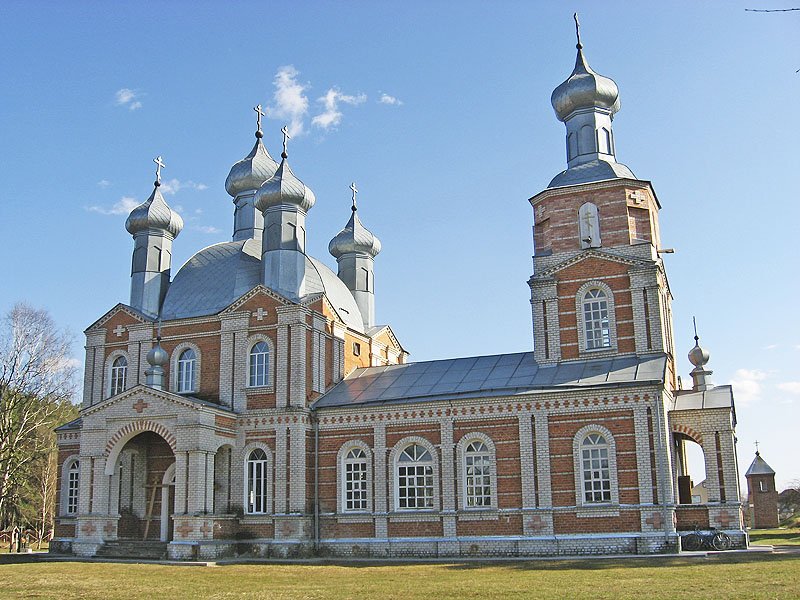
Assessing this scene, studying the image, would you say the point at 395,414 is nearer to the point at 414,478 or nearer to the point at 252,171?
the point at 414,478

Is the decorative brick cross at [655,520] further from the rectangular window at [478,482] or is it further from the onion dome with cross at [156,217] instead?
the onion dome with cross at [156,217]

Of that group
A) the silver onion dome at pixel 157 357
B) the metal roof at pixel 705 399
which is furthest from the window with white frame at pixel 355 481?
the metal roof at pixel 705 399

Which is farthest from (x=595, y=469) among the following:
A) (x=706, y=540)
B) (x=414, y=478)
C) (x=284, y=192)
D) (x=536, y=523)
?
(x=284, y=192)

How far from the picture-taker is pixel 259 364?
25938 millimetres

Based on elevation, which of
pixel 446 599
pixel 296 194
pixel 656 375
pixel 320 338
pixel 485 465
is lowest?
pixel 446 599

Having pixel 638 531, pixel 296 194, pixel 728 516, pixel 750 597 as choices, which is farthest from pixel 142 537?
pixel 750 597

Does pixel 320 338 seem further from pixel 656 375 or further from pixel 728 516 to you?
pixel 728 516

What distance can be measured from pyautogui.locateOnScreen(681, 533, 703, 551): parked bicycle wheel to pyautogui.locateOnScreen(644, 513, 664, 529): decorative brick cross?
0.73m

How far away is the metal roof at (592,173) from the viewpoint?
25.3 meters

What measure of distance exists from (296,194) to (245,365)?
5.91 m

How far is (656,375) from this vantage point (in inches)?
856

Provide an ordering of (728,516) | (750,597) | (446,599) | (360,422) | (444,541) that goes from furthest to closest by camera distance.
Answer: (360,422) < (444,541) < (728,516) < (446,599) < (750,597)

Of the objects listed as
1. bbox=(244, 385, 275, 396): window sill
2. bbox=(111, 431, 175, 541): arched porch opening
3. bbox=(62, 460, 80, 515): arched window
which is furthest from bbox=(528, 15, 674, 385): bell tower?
bbox=(62, 460, 80, 515): arched window

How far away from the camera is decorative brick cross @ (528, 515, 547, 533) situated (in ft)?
71.3
